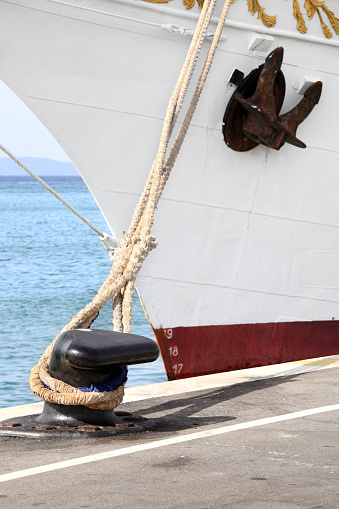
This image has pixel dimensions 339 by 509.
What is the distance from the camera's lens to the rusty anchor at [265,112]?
595cm

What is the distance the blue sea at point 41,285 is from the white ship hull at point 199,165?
9.63 ft

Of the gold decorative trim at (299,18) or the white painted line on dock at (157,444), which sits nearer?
the white painted line on dock at (157,444)

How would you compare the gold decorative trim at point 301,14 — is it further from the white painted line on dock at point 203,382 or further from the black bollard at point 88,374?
the black bollard at point 88,374

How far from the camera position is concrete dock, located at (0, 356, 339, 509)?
3.09 m

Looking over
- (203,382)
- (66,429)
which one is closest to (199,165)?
(203,382)

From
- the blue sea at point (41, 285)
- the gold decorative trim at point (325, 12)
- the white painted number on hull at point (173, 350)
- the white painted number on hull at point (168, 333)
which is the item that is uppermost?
the gold decorative trim at point (325, 12)

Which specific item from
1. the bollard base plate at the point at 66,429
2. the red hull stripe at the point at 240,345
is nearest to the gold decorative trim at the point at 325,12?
the red hull stripe at the point at 240,345

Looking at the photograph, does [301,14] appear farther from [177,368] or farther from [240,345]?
[177,368]

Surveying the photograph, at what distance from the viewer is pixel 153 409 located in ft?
15.8

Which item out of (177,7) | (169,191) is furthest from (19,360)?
(177,7)

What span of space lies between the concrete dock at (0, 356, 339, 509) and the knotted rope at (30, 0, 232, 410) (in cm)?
23

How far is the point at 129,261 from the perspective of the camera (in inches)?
186

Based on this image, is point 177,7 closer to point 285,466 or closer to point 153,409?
point 153,409

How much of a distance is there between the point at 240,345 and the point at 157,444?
9.27 ft
